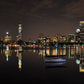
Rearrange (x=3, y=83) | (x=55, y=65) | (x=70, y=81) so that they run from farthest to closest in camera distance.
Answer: (x=55, y=65)
(x=70, y=81)
(x=3, y=83)

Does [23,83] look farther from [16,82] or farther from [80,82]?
[80,82]

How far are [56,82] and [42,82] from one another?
2.28m

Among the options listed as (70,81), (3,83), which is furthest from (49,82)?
(3,83)

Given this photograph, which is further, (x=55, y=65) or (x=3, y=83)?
(x=55, y=65)

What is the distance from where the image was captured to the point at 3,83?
71.1 feet

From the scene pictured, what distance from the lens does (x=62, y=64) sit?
3753 centimetres

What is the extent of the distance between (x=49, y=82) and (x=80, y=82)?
5.09 meters

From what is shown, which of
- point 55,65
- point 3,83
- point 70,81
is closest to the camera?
point 3,83

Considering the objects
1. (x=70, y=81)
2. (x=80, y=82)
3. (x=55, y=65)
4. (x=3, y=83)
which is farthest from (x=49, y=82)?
(x=55, y=65)

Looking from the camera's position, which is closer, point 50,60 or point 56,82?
point 56,82

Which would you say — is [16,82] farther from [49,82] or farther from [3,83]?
[49,82]

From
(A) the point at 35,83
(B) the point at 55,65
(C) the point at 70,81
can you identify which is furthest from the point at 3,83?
(B) the point at 55,65

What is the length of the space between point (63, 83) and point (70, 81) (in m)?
1.96

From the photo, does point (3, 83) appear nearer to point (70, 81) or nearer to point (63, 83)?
point (63, 83)
